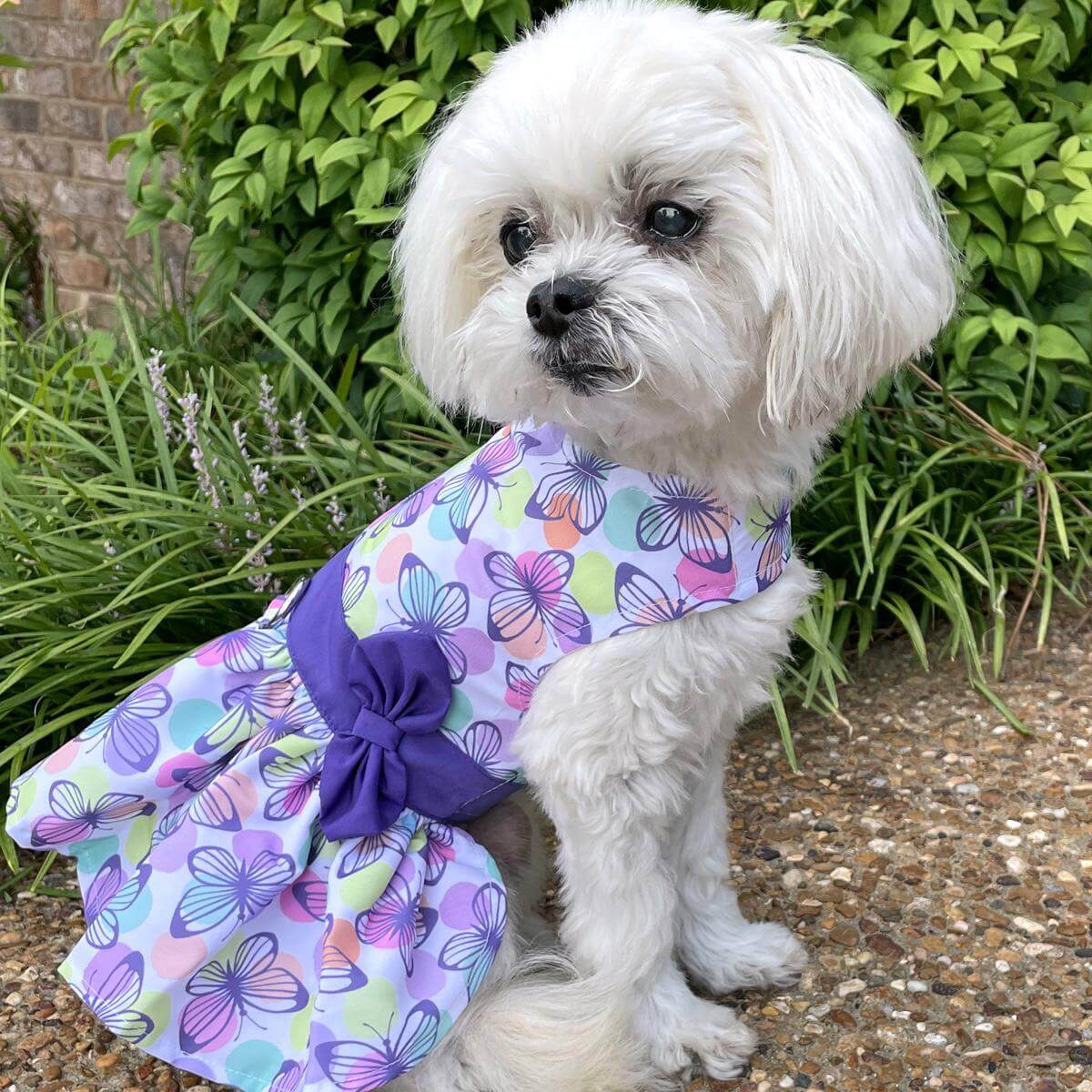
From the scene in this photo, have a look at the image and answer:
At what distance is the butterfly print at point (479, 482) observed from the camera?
1.84 metres

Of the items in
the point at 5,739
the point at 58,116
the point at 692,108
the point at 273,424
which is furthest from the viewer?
the point at 58,116

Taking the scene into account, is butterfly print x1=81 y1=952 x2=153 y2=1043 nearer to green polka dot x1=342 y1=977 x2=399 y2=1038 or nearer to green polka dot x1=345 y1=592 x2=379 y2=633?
green polka dot x1=342 y1=977 x2=399 y2=1038

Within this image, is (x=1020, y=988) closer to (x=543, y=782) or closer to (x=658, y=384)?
(x=543, y=782)

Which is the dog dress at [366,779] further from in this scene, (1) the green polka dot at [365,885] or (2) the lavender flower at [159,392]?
(2) the lavender flower at [159,392]

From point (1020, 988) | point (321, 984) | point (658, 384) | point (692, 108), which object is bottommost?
point (1020, 988)

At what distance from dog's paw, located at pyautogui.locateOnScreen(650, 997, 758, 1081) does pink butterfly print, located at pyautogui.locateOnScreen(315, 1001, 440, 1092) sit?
0.44m

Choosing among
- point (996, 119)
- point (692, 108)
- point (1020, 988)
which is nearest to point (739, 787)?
point (1020, 988)

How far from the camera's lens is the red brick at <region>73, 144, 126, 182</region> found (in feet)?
17.5

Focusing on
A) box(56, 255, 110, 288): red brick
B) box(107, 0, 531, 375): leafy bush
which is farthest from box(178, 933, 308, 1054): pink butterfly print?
box(56, 255, 110, 288): red brick

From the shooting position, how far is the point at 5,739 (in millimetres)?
2770

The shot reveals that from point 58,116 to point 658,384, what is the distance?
4.87 meters

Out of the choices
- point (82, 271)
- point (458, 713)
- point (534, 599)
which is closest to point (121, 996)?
point (458, 713)

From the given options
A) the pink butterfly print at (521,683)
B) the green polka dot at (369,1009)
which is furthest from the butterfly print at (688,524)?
the green polka dot at (369,1009)

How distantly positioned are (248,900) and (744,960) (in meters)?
0.92
